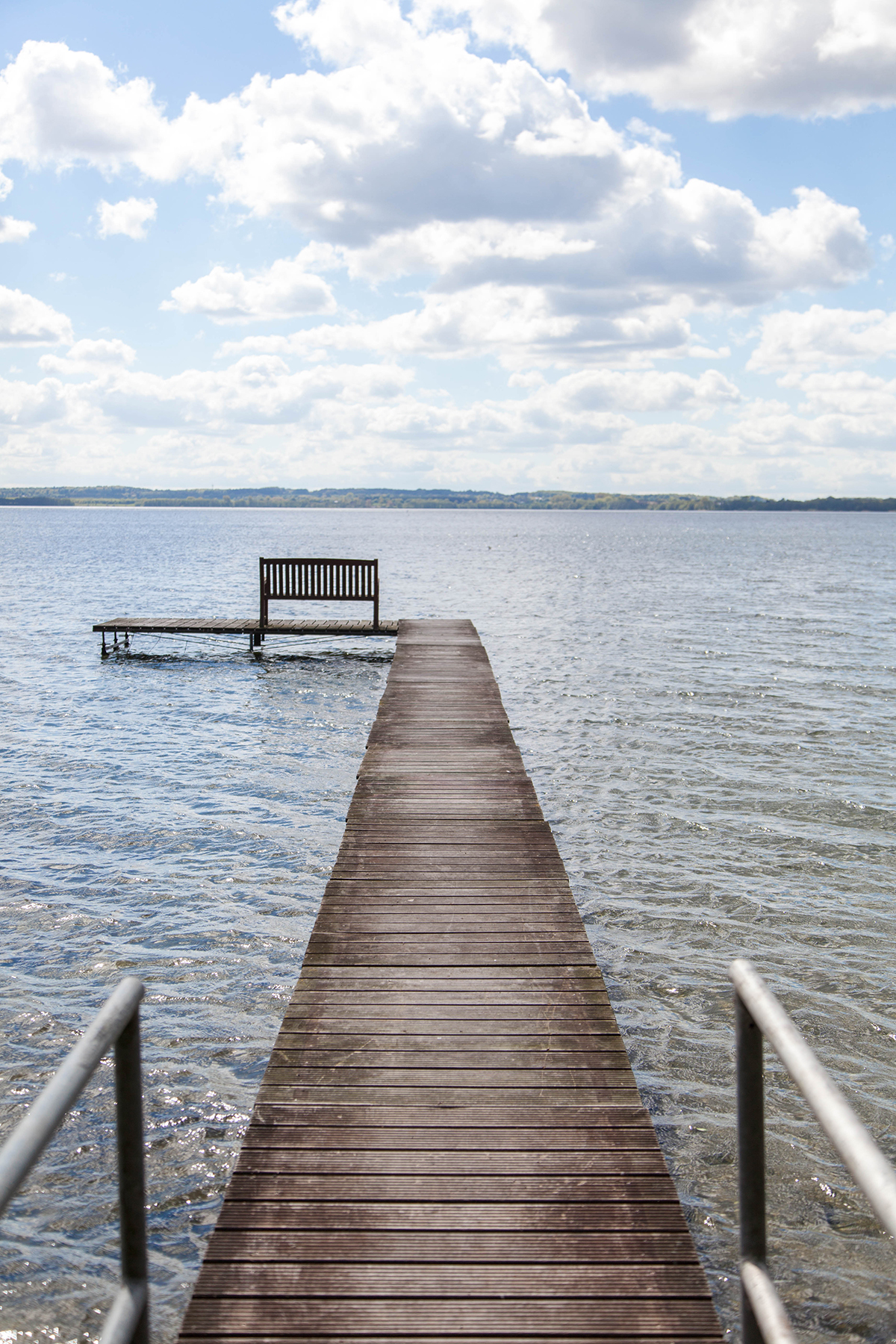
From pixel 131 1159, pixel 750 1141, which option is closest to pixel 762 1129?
pixel 750 1141

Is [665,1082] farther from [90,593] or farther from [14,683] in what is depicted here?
[90,593]

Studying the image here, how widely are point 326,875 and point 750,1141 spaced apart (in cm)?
679

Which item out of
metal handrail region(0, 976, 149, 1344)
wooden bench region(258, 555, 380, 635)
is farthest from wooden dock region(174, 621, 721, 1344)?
wooden bench region(258, 555, 380, 635)

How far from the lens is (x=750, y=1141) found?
7.94 ft

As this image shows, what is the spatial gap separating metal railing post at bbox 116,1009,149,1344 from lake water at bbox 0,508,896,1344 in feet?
5.65

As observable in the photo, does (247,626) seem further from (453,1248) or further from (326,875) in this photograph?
(453,1248)

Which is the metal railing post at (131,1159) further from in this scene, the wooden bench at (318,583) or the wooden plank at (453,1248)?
the wooden bench at (318,583)

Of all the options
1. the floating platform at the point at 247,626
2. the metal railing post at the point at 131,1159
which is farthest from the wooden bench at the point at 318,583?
the metal railing post at the point at 131,1159

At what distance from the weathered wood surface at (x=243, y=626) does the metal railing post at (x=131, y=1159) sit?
55.4 feet

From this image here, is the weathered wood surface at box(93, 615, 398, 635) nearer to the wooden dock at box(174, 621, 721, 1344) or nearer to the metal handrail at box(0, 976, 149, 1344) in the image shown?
the wooden dock at box(174, 621, 721, 1344)

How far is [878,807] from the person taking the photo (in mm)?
11227

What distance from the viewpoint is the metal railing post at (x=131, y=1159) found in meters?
2.41

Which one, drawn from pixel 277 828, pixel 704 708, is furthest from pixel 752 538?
pixel 277 828

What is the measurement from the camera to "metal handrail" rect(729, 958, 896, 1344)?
1668 millimetres
